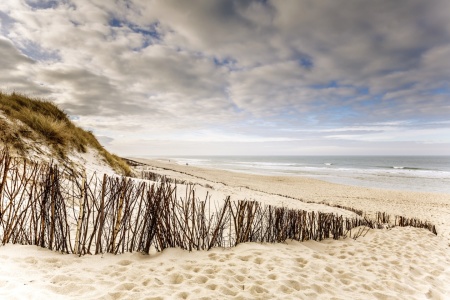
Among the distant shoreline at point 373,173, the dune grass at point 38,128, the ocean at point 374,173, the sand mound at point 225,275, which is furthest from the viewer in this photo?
the ocean at point 374,173

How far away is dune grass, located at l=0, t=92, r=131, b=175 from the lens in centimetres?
736

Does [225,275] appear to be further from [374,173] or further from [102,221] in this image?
[374,173]

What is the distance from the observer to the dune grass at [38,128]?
24.2 ft

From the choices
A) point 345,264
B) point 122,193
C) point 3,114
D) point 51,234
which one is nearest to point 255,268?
point 345,264

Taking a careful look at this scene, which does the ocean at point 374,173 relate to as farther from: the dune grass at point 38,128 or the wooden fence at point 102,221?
the dune grass at point 38,128

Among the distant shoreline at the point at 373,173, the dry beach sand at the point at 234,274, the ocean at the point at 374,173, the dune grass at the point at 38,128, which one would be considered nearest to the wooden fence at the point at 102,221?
the dry beach sand at the point at 234,274

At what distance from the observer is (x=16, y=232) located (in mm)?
3570

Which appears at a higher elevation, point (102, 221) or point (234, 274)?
point (102, 221)

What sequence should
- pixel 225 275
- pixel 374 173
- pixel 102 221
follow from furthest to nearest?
pixel 374 173 < pixel 102 221 < pixel 225 275

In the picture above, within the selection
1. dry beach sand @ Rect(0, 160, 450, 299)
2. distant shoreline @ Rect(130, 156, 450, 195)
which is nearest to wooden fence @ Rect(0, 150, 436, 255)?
dry beach sand @ Rect(0, 160, 450, 299)

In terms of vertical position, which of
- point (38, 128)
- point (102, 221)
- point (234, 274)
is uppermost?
point (38, 128)

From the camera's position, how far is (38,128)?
862 cm

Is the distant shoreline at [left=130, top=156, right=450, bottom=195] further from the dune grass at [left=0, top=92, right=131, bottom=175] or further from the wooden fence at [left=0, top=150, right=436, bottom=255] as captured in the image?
the dune grass at [left=0, top=92, right=131, bottom=175]

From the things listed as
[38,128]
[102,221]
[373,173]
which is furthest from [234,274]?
[373,173]
